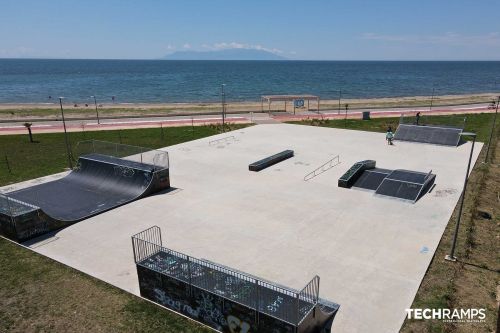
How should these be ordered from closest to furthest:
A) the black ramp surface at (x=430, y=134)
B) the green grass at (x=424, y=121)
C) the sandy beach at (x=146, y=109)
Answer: the black ramp surface at (x=430, y=134), the green grass at (x=424, y=121), the sandy beach at (x=146, y=109)

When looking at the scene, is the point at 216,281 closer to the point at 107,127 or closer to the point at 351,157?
the point at 351,157

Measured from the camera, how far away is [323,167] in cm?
2528

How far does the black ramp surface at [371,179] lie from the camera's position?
21156 millimetres

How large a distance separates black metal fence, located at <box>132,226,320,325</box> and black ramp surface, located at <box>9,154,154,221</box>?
26.6ft

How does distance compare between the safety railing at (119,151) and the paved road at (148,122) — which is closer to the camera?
the safety railing at (119,151)

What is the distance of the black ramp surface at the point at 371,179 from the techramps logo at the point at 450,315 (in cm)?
1060

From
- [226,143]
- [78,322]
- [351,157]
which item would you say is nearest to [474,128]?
[351,157]

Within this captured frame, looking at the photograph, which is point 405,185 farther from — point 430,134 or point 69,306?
point 69,306

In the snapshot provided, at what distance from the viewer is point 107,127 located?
4303cm

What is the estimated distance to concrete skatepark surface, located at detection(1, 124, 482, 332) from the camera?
1203 cm

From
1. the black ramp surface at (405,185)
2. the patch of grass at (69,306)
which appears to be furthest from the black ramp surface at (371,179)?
the patch of grass at (69,306)

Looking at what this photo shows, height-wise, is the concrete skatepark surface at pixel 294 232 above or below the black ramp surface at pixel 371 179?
below

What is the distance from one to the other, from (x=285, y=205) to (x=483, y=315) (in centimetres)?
989

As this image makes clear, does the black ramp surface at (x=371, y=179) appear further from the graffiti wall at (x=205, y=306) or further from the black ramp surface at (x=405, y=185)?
the graffiti wall at (x=205, y=306)
